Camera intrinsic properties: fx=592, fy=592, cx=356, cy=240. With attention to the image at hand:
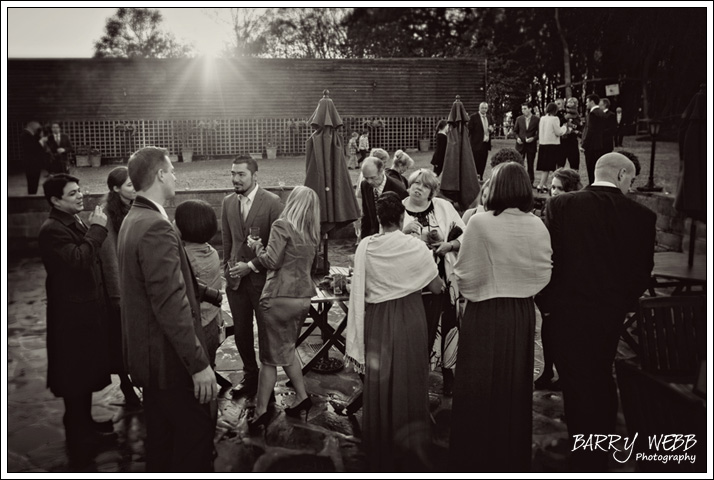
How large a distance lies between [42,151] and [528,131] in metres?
11.4

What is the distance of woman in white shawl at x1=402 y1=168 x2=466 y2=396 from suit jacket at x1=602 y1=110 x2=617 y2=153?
7801 millimetres

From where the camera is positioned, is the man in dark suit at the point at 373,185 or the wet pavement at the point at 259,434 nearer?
the wet pavement at the point at 259,434

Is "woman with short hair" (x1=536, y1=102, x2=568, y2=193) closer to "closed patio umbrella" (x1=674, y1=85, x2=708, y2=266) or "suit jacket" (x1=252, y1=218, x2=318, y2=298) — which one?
"closed patio umbrella" (x1=674, y1=85, x2=708, y2=266)

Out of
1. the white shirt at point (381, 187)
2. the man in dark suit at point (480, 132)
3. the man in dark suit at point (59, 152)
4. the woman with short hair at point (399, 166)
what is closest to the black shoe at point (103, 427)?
the white shirt at point (381, 187)

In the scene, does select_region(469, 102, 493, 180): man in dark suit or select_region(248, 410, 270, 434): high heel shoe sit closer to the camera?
select_region(248, 410, 270, 434): high heel shoe

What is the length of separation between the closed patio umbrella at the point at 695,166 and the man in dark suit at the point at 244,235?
117 inches

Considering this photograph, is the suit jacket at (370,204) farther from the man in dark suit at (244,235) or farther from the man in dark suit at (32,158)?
the man in dark suit at (32,158)

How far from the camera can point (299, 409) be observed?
174 inches

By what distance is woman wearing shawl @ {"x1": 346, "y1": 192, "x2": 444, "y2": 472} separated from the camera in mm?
3543

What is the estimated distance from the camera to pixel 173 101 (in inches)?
918

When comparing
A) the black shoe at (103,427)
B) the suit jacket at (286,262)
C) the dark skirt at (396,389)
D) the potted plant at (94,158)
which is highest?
the potted plant at (94,158)

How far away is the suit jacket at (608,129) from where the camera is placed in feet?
37.1

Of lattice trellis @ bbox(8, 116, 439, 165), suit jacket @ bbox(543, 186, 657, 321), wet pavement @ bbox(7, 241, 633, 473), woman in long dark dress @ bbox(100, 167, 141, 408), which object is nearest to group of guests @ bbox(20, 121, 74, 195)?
lattice trellis @ bbox(8, 116, 439, 165)

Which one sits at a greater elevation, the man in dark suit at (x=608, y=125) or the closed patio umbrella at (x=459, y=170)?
the man in dark suit at (x=608, y=125)
